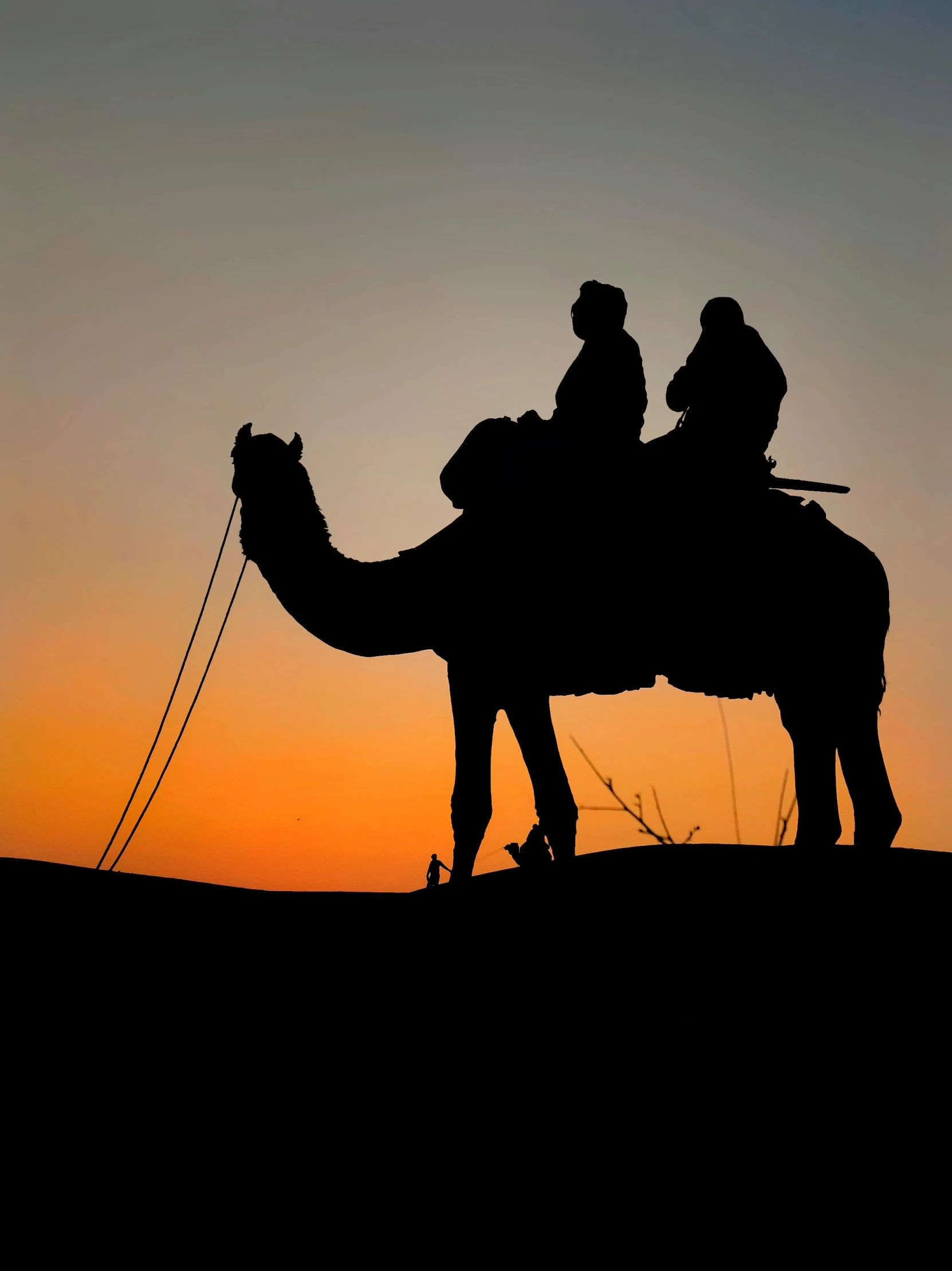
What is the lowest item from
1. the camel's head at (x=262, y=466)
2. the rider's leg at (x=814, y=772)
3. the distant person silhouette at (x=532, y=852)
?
the distant person silhouette at (x=532, y=852)

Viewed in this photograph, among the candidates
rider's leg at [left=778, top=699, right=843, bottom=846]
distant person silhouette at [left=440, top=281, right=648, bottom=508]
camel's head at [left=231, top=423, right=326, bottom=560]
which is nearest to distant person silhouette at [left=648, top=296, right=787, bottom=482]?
distant person silhouette at [left=440, top=281, right=648, bottom=508]

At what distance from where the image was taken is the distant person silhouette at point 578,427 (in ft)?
26.2

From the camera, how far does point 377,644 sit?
320 inches

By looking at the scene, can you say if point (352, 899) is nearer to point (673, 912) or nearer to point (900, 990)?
point (673, 912)

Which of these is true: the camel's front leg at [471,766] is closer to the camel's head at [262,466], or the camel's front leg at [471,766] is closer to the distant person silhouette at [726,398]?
the camel's head at [262,466]

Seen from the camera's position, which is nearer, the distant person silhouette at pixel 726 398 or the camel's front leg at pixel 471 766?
the camel's front leg at pixel 471 766

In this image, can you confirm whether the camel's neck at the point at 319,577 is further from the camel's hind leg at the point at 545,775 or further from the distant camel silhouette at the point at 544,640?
the camel's hind leg at the point at 545,775

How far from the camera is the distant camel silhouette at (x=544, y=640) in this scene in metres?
7.90

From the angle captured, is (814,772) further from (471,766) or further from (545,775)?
(471,766)

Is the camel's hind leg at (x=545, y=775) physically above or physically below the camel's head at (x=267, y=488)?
below

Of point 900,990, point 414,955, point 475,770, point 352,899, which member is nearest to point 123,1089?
point 414,955

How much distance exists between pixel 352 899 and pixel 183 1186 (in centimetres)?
254

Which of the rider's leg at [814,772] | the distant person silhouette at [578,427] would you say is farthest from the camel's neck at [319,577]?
the rider's leg at [814,772]

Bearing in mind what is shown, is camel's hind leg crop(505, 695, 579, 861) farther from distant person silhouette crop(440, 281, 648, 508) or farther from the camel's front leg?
distant person silhouette crop(440, 281, 648, 508)
